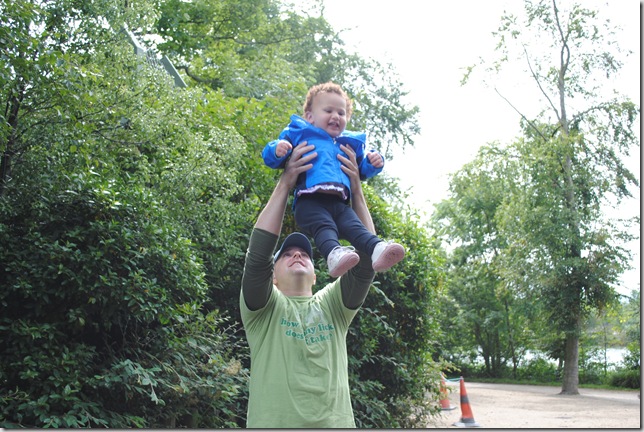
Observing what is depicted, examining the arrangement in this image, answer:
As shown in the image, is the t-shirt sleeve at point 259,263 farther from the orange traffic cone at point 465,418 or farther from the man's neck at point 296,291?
the orange traffic cone at point 465,418

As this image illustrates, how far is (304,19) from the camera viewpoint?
17781 mm

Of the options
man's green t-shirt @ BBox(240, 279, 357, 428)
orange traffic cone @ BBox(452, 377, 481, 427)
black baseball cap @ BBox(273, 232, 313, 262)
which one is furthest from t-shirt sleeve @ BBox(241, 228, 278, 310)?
orange traffic cone @ BBox(452, 377, 481, 427)

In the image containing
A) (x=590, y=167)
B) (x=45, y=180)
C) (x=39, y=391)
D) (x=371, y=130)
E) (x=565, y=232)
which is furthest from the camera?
(x=371, y=130)

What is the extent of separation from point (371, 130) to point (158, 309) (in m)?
16.9

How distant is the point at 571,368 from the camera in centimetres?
1842

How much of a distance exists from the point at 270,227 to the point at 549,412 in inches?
456

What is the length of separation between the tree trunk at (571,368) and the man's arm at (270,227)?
17379 mm

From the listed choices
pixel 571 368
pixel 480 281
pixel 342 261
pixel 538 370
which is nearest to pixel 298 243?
pixel 342 261

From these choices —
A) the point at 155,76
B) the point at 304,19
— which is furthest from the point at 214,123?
the point at 304,19

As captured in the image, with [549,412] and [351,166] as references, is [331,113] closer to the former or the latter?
[351,166]

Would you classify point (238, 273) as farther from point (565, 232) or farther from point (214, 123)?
point (565, 232)

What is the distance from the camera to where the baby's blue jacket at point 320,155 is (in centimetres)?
254

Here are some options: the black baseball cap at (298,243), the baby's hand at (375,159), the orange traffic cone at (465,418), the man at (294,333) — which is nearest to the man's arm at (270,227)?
the man at (294,333)

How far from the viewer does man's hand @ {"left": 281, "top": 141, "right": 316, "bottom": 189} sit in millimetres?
2514
